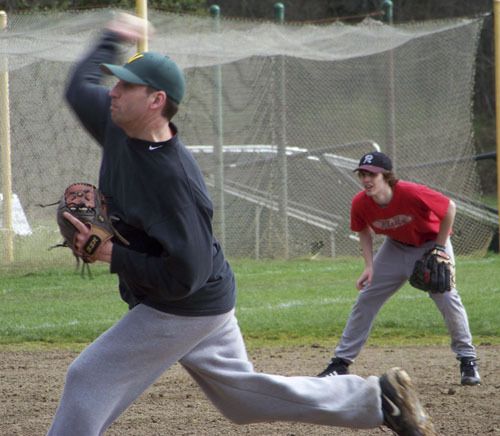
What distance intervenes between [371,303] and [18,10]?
51.2 feet

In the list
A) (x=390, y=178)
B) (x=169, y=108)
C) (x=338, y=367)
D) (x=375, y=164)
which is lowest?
(x=338, y=367)

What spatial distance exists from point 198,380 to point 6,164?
29.5 ft

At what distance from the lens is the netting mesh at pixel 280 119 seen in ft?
42.9

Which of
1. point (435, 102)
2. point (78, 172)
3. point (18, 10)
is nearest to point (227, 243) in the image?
point (78, 172)

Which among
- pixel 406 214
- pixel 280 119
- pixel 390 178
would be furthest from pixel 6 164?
pixel 406 214

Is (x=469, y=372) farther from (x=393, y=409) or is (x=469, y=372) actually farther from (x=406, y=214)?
(x=393, y=409)

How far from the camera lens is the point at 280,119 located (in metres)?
14.7

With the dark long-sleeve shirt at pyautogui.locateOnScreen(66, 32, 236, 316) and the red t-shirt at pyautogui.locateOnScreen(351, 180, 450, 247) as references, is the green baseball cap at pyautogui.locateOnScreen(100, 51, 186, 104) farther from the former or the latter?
the red t-shirt at pyautogui.locateOnScreen(351, 180, 450, 247)

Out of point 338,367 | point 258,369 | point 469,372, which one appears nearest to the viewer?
point 469,372

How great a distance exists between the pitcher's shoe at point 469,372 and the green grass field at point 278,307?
75.0 inches

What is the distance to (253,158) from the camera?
574 inches

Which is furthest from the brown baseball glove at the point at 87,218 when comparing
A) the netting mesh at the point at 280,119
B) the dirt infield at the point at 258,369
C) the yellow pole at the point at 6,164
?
the yellow pole at the point at 6,164

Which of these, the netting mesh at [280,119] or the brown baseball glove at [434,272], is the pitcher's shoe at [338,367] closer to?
the brown baseball glove at [434,272]

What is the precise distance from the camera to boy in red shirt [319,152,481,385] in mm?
6898
